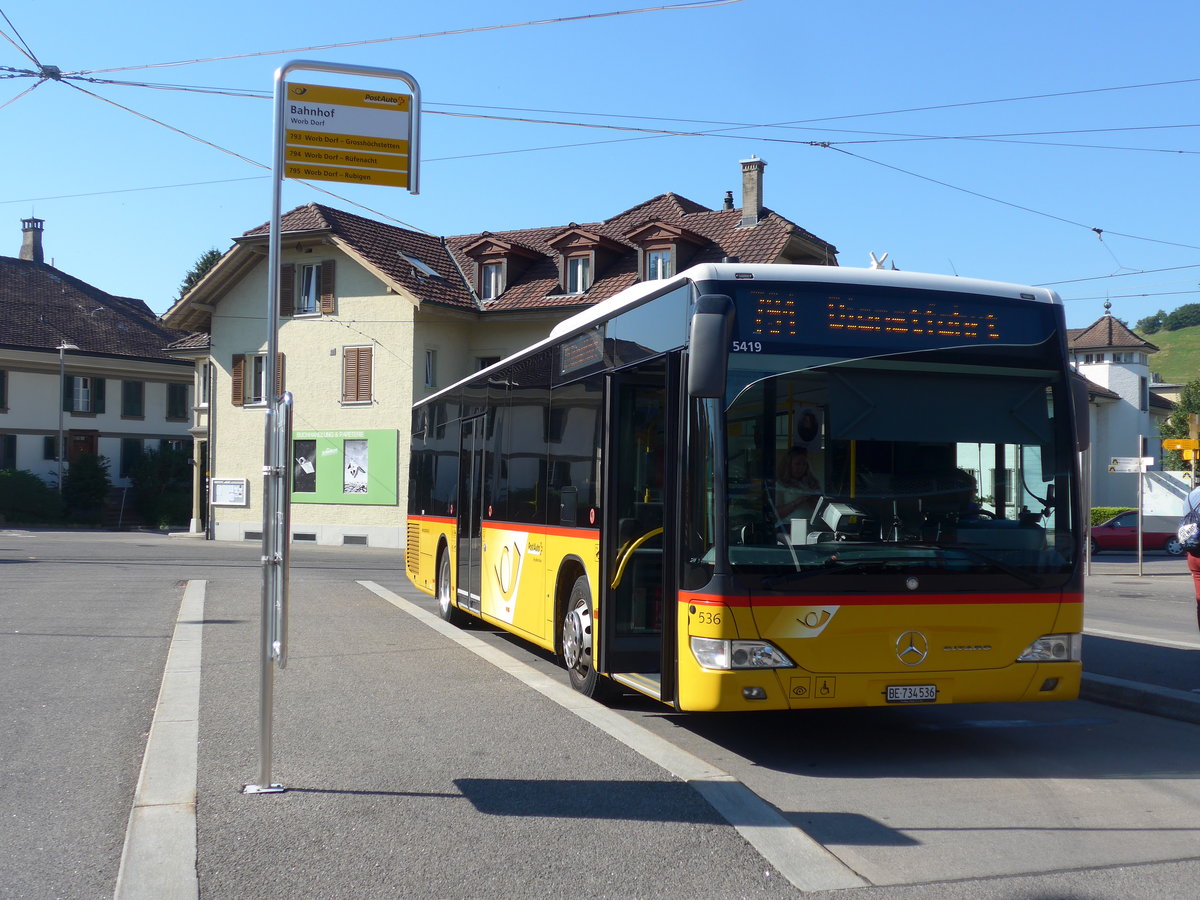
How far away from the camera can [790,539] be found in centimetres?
696

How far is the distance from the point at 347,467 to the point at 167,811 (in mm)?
33046

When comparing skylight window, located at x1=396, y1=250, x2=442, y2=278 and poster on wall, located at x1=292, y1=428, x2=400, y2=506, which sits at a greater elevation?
skylight window, located at x1=396, y1=250, x2=442, y2=278

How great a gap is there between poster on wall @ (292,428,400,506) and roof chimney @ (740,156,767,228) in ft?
42.1

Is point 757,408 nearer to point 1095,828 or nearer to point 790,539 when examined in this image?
point 790,539

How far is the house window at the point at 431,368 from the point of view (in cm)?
3784

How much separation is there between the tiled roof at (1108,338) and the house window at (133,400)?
48.4 m

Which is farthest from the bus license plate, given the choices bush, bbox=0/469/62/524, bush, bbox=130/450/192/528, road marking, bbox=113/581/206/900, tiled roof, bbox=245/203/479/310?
bush, bbox=130/450/192/528

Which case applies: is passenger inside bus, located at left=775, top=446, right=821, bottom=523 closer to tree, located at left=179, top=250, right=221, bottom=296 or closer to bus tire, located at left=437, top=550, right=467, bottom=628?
bus tire, located at left=437, top=550, right=467, bottom=628

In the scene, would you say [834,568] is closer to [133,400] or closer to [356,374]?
[356,374]

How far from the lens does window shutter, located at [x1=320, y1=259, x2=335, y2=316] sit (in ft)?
127

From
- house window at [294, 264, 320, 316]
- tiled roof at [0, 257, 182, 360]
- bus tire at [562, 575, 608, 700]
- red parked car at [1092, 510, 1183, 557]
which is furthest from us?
tiled roof at [0, 257, 182, 360]

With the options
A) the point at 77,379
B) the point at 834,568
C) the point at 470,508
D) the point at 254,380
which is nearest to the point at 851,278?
the point at 834,568

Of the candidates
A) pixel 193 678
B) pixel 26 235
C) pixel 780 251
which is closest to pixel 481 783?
pixel 193 678

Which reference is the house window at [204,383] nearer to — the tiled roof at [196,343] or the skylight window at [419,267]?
the tiled roof at [196,343]
